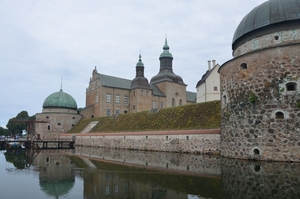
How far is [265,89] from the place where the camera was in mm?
14422

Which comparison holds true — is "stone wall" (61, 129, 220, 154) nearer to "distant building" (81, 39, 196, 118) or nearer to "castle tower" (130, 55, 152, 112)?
"distant building" (81, 39, 196, 118)

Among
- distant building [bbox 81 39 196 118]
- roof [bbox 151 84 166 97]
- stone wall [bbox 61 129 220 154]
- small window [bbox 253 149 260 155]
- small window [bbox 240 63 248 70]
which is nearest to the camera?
small window [bbox 253 149 260 155]

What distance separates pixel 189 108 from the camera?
2461 centimetres

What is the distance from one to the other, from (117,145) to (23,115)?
168ft

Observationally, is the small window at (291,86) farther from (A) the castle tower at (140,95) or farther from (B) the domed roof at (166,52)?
(B) the domed roof at (166,52)

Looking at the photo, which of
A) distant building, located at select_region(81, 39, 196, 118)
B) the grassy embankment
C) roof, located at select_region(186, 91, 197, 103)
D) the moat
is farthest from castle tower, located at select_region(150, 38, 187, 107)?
the moat

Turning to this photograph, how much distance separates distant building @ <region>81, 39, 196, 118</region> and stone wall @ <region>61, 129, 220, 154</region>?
14848 mm

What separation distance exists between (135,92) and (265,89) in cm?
3457

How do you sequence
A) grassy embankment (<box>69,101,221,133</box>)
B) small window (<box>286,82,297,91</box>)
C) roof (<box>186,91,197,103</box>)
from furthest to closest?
roof (<box>186,91,197,103</box>)
grassy embankment (<box>69,101,221,133</box>)
small window (<box>286,82,297,91</box>)

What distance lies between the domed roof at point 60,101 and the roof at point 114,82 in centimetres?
664

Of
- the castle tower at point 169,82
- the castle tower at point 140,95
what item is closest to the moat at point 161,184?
the castle tower at point 140,95

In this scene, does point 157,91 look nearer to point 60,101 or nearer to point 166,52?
point 166,52

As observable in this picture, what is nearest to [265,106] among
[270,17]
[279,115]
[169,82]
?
[279,115]

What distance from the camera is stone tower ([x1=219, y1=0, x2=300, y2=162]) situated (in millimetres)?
13609
